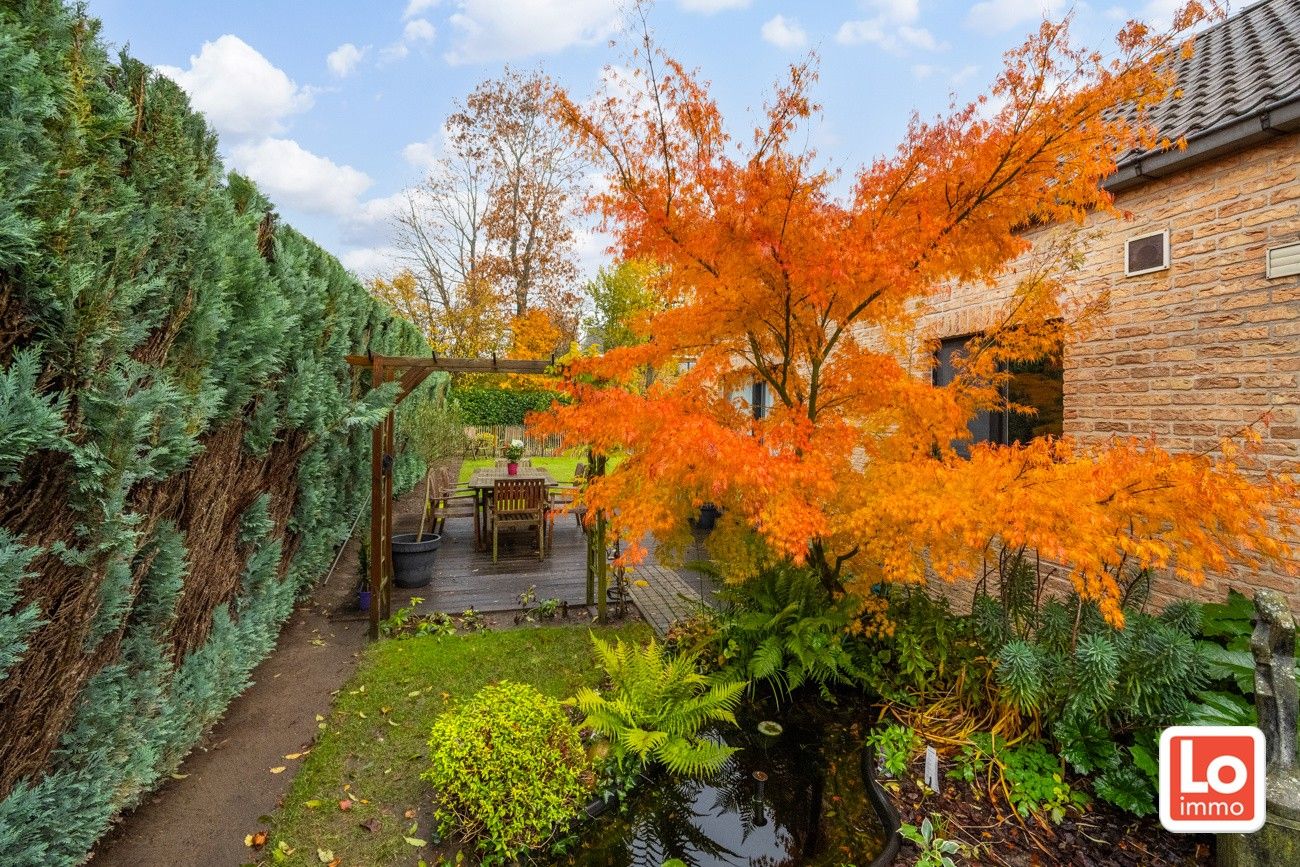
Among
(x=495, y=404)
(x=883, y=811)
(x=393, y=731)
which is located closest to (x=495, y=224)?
(x=495, y=404)

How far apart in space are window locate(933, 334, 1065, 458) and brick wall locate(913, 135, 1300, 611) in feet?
0.44

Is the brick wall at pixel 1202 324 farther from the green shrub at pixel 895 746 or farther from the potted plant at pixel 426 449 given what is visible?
the potted plant at pixel 426 449

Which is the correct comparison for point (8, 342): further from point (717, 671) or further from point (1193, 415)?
point (1193, 415)

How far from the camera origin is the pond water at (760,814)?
285cm

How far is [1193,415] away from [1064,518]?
241 cm

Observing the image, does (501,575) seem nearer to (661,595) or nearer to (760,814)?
(661,595)

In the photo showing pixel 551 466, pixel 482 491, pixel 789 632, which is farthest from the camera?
pixel 551 466

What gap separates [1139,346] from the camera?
14.4ft

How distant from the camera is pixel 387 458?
5.22 meters

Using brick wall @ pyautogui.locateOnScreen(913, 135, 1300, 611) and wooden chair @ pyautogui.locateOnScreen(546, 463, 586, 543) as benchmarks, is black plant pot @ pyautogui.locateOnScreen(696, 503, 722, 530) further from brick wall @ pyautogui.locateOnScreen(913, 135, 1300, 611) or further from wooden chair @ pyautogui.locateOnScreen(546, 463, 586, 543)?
brick wall @ pyautogui.locateOnScreen(913, 135, 1300, 611)

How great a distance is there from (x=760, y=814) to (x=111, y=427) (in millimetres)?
3785

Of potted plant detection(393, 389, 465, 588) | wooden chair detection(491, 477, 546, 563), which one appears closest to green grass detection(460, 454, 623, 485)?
potted plant detection(393, 389, 465, 588)

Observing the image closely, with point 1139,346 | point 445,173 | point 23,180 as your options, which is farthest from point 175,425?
point 445,173

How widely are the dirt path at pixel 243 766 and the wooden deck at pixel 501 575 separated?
3.27ft
